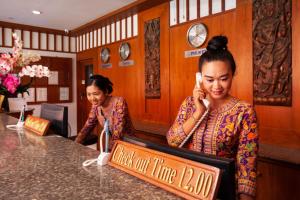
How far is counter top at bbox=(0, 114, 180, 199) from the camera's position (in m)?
0.80

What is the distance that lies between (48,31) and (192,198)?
662 cm

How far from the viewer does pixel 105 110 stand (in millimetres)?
2252

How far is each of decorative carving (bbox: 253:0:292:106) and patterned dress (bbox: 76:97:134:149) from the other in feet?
5.34

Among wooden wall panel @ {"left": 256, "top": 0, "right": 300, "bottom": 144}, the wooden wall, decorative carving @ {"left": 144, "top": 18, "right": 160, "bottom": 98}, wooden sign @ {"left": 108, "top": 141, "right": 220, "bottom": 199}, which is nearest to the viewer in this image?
wooden sign @ {"left": 108, "top": 141, "right": 220, "bottom": 199}

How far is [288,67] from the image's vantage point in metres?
2.67

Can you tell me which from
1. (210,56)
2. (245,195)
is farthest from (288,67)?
(245,195)

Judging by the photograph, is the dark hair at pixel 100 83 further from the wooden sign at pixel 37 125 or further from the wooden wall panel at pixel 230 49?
the wooden wall panel at pixel 230 49

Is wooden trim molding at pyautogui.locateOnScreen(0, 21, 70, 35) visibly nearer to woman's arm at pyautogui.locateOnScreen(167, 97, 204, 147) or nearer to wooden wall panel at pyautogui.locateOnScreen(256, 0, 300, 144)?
wooden wall panel at pyautogui.locateOnScreen(256, 0, 300, 144)

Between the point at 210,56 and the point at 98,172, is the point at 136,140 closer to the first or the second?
the point at 98,172

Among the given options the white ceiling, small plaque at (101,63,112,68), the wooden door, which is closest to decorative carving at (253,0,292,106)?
the white ceiling

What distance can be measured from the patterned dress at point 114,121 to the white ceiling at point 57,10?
9.19 feet

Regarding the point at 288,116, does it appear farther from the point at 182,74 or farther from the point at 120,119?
the point at 120,119

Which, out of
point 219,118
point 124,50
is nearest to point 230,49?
point 219,118

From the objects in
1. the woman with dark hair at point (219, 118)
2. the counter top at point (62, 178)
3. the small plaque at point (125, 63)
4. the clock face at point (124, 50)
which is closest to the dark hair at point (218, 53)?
the woman with dark hair at point (219, 118)
